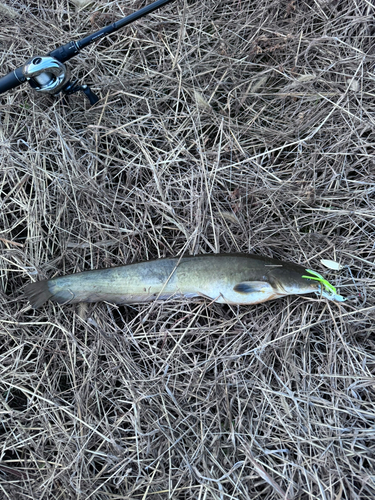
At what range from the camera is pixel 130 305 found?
8.43 ft

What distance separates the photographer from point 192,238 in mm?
2521

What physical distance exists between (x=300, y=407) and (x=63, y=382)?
175cm

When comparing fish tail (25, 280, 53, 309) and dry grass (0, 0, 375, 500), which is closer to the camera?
dry grass (0, 0, 375, 500)

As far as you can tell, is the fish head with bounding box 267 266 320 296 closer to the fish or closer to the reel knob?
the fish

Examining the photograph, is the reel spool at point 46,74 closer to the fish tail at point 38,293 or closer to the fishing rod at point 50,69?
the fishing rod at point 50,69

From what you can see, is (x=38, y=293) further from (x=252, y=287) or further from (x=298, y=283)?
(x=298, y=283)

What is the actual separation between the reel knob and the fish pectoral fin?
193 centimetres

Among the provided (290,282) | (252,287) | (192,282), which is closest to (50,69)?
(192,282)

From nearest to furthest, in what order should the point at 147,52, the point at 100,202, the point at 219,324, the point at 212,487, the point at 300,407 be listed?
the point at 212,487
the point at 300,407
the point at 219,324
the point at 100,202
the point at 147,52

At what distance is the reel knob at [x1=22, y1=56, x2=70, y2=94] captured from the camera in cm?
220

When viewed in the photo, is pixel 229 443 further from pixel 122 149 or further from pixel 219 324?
pixel 122 149

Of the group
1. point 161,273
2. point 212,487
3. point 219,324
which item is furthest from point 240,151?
point 212,487

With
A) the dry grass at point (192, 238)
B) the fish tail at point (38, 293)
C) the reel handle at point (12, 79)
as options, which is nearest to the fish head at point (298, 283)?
the dry grass at point (192, 238)

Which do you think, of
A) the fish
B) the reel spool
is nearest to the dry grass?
the fish
